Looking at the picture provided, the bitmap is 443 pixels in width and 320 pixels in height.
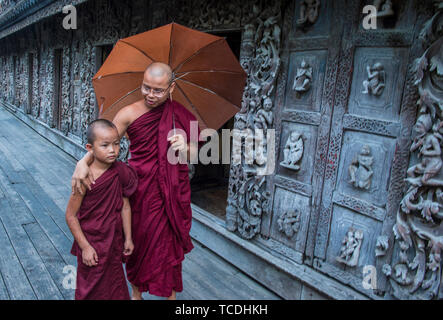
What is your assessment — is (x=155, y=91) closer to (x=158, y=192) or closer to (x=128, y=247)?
(x=158, y=192)

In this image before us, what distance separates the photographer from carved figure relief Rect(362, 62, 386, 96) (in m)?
2.32

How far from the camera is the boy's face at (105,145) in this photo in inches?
75.3

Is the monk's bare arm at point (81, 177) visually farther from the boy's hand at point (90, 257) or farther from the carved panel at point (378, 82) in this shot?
the carved panel at point (378, 82)

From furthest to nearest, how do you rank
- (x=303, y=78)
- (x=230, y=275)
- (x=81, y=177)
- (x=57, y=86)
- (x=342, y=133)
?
(x=57, y=86) → (x=230, y=275) → (x=303, y=78) → (x=342, y=133) → (x=81, y=177)

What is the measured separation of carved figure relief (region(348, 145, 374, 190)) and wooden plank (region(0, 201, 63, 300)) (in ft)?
8.39

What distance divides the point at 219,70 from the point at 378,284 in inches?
77.0

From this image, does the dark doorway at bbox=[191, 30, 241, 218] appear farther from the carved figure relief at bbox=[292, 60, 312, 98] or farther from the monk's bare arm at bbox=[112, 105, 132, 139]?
the monk's bare arm at bbox=[112, 105, 132, 139]

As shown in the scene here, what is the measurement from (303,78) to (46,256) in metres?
3.04

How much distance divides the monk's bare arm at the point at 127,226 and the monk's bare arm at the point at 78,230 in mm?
305

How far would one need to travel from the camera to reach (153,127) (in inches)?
89.4

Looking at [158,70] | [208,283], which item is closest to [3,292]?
[208,283]

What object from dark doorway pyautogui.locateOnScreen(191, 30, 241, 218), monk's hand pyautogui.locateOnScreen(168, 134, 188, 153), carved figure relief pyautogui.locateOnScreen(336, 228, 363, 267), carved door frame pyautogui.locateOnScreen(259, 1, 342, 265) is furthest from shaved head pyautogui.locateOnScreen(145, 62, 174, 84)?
dark doorway pyautogui.locateOnScreen(191, 30, 241, 218)

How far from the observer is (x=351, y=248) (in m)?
2.52

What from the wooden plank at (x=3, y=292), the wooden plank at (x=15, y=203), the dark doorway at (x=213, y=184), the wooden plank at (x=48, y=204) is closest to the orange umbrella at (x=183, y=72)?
the wooden plank at (x=3, y=292)
